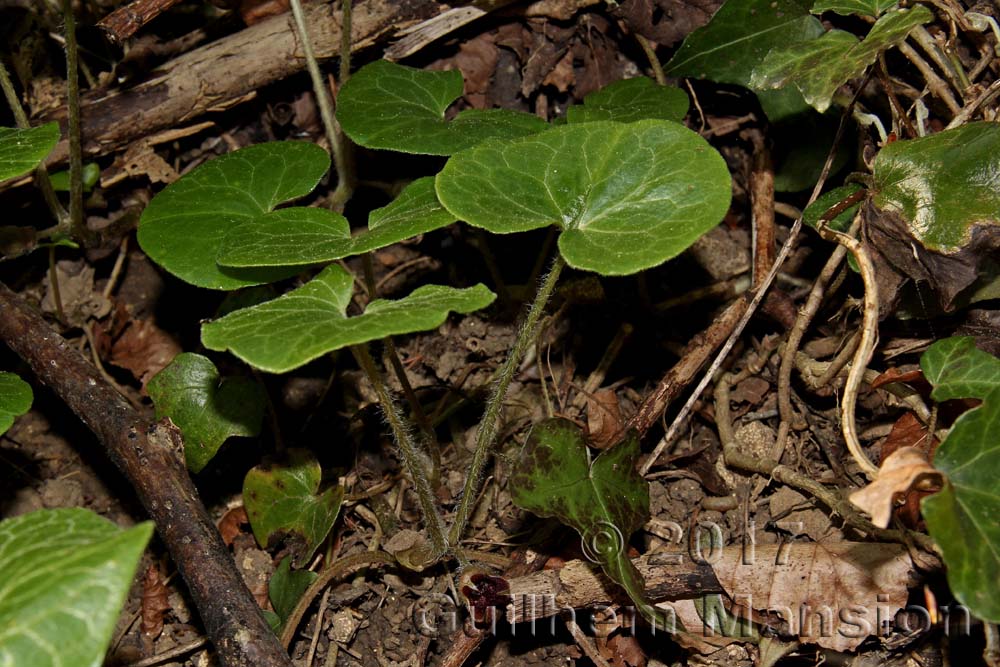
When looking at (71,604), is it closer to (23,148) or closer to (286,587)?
(286,587)

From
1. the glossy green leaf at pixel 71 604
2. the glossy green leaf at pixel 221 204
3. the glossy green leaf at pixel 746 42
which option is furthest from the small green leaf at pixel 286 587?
the glossy green leaf at pixel 746 42

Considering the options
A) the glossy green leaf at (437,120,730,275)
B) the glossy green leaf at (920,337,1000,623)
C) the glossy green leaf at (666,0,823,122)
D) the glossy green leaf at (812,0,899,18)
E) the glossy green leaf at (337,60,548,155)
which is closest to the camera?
the glossy green leaf at (920,337,1000,623)

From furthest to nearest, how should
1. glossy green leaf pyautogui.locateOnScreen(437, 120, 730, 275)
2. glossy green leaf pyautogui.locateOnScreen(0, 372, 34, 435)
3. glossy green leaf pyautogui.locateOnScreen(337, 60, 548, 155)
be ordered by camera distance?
glossy green leaf pyautogui.locateOnScreen(337, 60, 548, 155) → glossy green leaf pyautogui.locateOnScreen(0, 372, 34, 435) → glossy green leaf pyautogui.locateOnScreen(437, 120, 730, 275)

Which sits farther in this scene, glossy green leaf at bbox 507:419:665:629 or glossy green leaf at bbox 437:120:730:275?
glossy green leaf at bbox 507:419:665:629

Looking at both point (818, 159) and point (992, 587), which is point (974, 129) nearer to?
point (818, 159)

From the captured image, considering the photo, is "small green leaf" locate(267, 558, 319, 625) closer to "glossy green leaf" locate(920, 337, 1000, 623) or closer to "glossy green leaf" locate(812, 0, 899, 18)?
"glossy green leaf" locate(920, 337, 1000, 623)

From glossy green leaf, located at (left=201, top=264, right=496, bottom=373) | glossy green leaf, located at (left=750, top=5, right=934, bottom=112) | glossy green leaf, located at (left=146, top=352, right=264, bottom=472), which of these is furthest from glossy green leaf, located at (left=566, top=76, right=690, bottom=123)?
glossy green leaf, located at (left=146, top=352, right=264, bottom=472)
